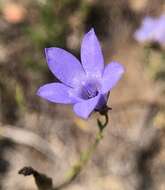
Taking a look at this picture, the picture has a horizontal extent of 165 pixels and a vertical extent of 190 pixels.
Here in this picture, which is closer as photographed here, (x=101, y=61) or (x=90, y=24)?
(x=101, y=61)

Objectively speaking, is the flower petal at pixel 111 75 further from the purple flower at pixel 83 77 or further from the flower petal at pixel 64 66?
the flower petal at pixel 64 66

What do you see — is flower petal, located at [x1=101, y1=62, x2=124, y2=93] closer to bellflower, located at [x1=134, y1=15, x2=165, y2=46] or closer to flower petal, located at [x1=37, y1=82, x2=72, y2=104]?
flower petal, located at [x1=37, y1=82, x2=72, y2=104]

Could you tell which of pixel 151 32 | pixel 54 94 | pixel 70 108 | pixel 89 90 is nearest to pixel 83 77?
pixel 89 90

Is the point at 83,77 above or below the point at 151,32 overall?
below

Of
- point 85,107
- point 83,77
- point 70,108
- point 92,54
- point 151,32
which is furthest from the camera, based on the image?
point 151,32

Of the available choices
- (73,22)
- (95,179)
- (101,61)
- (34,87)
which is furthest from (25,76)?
(101,61)

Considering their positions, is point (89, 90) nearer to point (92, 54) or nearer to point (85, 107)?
point (92, 54)

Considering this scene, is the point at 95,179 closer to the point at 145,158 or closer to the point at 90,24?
the point at 145,158
